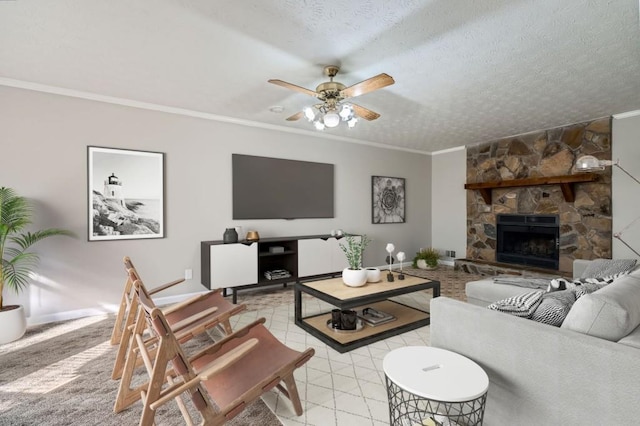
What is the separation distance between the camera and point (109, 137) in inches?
137

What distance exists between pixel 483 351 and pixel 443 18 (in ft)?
6.81

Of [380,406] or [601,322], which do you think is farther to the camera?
[380,406]

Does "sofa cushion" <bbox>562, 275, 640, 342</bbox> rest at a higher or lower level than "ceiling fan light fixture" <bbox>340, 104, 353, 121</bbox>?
lower

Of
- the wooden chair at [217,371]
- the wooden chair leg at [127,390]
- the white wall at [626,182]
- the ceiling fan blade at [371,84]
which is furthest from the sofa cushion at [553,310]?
the white wall at [626,182]

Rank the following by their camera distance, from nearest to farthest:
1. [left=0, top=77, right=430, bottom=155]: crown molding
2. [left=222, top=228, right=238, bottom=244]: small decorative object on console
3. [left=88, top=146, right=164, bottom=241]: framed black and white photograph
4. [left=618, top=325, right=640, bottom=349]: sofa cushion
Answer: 1. [left=618, top=325, right=640, bottom=349]: sofa cushion
2. [left=0, top=77, right=430, bottom=155]: crown molding
3. [left=88, top=146, right=164, bottom=241]: framed black and white photograph
4. [left=222, top=228, right=238, bottom=244]: small decorative object on console

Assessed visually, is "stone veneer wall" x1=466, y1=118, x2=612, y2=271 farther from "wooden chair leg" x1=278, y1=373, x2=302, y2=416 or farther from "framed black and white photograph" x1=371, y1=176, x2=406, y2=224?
"wooden chair leg" x1=278, y1=373, x2=302, y2=416

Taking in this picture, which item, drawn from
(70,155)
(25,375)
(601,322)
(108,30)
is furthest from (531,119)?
(25,375)

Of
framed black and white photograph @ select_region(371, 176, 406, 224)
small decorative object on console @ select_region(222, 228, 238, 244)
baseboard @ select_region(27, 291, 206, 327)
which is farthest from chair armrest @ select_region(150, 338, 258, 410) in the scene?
framed black and white photograph @ select_region(371, 176, 406, 224)

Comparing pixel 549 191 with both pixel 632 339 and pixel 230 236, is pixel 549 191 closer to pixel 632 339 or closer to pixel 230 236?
pixel 632 339

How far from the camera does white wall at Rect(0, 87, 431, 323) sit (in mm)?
3105

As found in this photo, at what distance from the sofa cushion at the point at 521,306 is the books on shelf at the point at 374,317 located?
4.58 ft

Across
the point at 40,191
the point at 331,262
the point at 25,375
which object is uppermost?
the point at 40,191

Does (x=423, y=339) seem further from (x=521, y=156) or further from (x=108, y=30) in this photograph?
(x=521, y=156)

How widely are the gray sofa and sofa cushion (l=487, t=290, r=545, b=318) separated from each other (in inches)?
6.3
